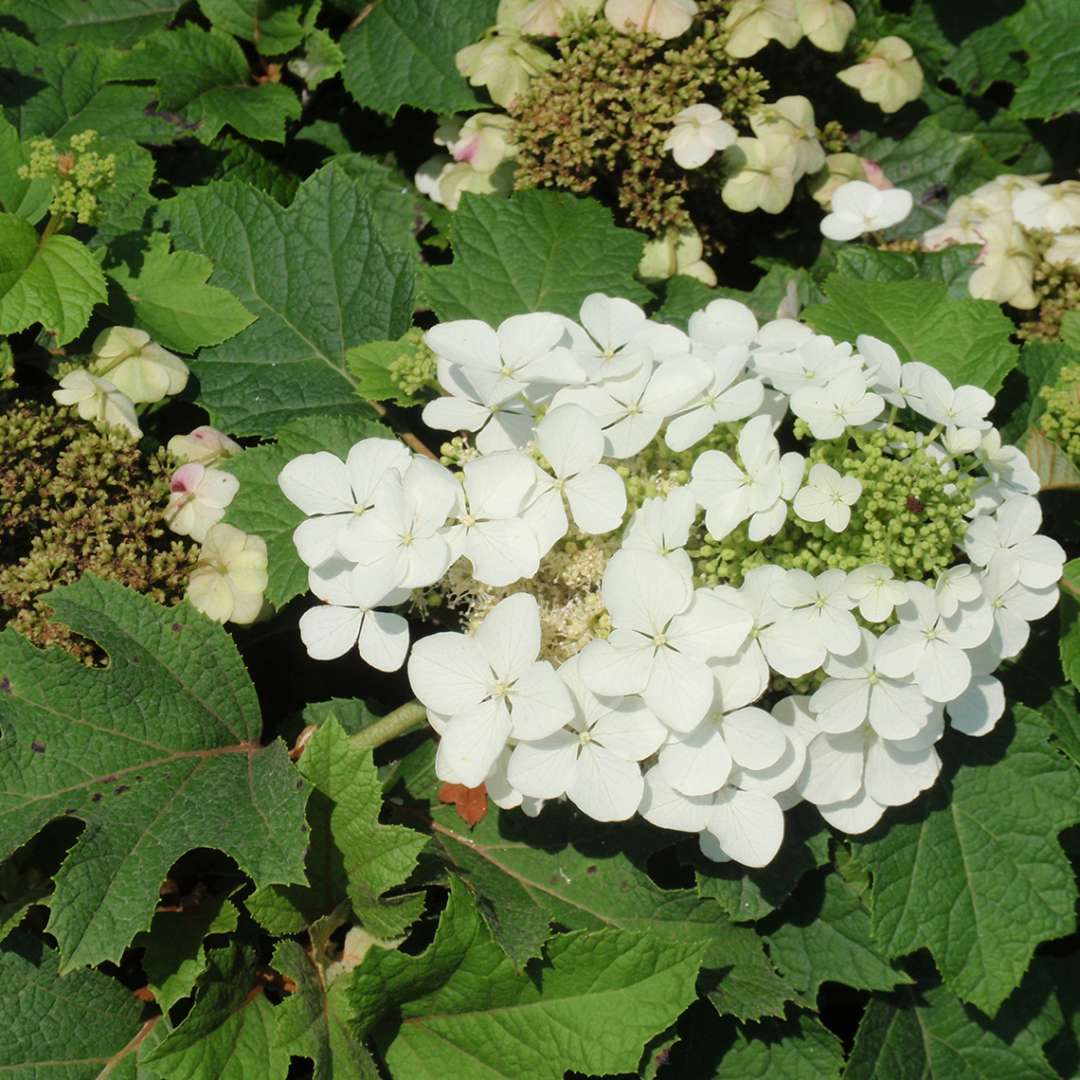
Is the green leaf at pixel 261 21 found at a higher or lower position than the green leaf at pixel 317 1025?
higher

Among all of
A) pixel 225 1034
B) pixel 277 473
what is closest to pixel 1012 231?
pixel 277 473

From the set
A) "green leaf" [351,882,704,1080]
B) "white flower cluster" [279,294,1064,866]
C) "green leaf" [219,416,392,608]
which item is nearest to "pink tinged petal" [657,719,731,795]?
"white flower cluster" [279,294,1064,866]

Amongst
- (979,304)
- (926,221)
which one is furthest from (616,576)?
(926,221)

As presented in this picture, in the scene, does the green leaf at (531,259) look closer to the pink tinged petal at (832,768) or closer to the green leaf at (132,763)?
the green leaf at (132,763)

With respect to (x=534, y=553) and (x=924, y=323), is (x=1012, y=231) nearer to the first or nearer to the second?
(x=924, y=323)

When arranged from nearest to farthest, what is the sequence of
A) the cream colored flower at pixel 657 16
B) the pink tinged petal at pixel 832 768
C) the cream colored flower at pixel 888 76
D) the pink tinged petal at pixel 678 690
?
the pink tinged petal at pixel 678 690
the pink tinged petal at pixel 832 768
the cream colored flower at pixel 657 16
the cream colored flower at pixel 888 76

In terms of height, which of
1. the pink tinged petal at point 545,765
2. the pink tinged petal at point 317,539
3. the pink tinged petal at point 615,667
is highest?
the pink tinged petal at point 317,539

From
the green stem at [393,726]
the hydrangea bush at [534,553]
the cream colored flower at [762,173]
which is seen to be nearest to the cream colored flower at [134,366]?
the hydrangea bush at [534,553]
